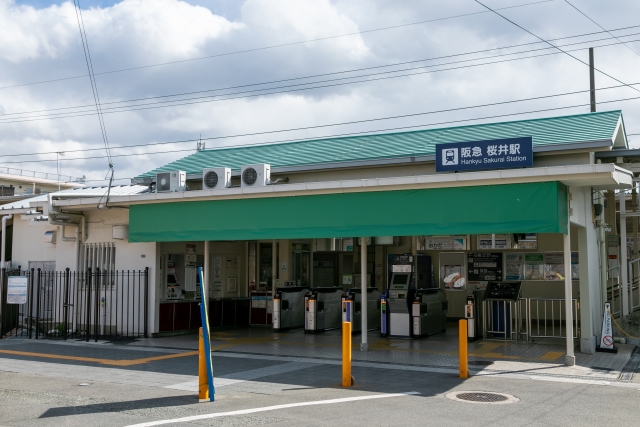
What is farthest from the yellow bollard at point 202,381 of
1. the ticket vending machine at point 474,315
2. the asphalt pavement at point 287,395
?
the ticket vending machine at point 474,315

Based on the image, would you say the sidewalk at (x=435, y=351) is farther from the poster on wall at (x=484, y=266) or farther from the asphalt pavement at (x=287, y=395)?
the poster on wall at (x=484, y=266)

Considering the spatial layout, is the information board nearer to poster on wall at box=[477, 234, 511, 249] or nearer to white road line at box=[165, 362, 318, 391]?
white road line at box=[165, 362, 318, 391]

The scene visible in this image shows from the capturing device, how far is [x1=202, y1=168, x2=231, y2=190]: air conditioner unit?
51.4ft

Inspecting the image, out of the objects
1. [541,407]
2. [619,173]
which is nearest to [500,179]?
[619,173]

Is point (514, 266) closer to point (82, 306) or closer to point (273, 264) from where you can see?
point (273, 264)

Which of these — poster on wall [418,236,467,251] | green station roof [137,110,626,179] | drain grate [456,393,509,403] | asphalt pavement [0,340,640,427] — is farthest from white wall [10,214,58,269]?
drain grate [456,393,509,403]

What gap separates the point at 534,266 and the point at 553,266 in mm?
559

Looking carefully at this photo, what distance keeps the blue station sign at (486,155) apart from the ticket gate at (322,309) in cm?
516

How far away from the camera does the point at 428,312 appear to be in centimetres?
1647

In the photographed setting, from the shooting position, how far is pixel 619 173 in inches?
456

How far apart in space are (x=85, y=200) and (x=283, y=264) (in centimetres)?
638

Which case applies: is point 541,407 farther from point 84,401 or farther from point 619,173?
point 84,401

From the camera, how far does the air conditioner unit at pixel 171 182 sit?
16344mm

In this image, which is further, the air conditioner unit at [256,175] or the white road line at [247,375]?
the air conditioner unit at [256,175]
